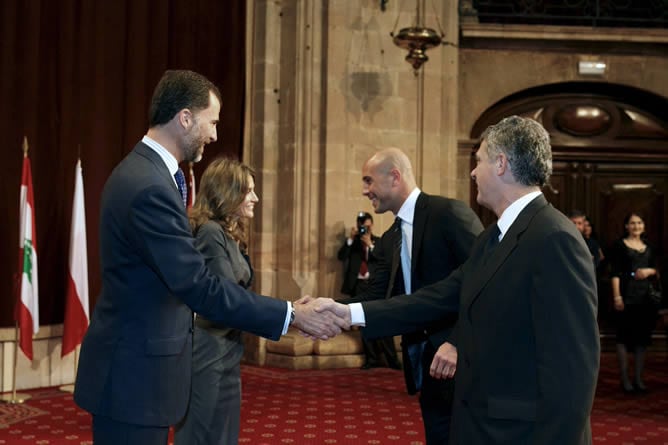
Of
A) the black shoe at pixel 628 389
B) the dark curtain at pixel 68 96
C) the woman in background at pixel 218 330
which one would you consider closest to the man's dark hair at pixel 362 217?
the dark curtain at pixel 68 96

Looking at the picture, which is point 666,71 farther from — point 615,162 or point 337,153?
point 337,153

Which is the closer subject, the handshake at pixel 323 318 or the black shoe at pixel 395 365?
the handshake at pixel 323 318

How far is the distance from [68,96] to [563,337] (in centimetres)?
705

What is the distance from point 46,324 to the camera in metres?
8.67

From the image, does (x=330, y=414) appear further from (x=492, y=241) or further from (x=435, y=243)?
(x=492, y=241)

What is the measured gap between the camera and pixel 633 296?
27.7 feet

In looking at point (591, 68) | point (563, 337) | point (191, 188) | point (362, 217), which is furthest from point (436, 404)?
point (591, 68)

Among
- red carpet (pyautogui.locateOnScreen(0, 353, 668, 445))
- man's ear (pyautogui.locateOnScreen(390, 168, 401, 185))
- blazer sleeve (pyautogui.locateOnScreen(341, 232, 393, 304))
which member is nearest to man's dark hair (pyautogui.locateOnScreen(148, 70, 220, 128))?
man's ear (pyautogui.locateOnScreen(390, 168, 401, 185))

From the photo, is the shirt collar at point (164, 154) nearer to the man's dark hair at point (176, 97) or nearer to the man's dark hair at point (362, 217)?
the man's dark hair at point (176, 97)

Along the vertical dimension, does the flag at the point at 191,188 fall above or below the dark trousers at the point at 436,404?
above

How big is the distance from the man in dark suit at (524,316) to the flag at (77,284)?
5.82m

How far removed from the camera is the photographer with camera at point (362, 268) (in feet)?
31.7

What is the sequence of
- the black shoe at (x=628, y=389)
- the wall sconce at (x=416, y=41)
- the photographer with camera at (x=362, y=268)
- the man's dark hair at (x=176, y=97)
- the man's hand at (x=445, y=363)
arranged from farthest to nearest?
the photographer with camera at (x=362, y=268), the wall sconce at (x=416, y=41), the black shoe at (x=628, y=389), the man's hand at (x=445, y=363), the man's dark hair at (x=176, y=97)

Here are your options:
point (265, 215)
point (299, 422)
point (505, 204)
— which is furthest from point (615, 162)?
point (505, 204)
